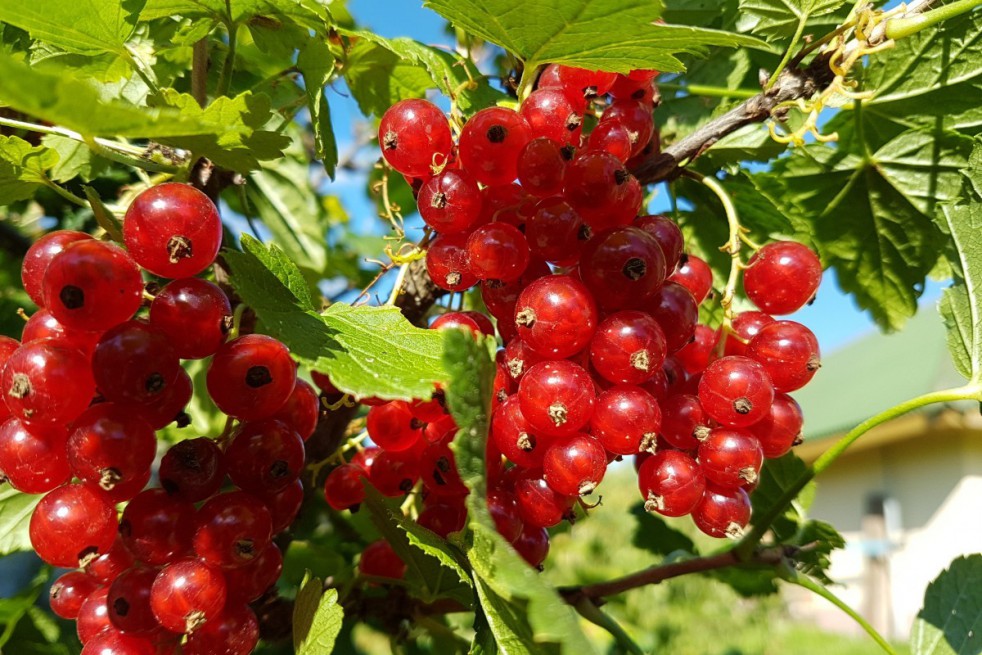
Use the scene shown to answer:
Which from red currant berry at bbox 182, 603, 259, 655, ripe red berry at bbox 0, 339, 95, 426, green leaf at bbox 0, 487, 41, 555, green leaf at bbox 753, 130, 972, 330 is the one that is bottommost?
green leaf at bbox 0, 487, 41, 555

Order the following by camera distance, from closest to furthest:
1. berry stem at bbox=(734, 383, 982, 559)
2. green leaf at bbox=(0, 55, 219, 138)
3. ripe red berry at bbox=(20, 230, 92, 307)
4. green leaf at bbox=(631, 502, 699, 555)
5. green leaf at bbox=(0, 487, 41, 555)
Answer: green leaf at bbox=(0, 55, 219, 138) → ripe red berry at bbox=(20, 230, 92, 307) → berry stem at bbox=(734, 383, 982, 559) → green leaf at bbox=(0, 487, 41, 555) → green leaf at bbox=(631, 502, 699, 555)

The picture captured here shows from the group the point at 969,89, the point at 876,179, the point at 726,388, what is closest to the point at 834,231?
the point at 876,179

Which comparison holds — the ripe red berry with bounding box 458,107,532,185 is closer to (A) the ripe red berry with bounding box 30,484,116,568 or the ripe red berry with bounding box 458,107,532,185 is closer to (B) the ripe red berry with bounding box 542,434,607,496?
(B) the ripe red berry with bounding box 542,434,607,496

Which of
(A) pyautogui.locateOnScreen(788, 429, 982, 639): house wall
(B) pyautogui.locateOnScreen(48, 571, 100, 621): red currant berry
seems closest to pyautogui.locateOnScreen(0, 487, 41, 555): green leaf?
(B) pyautogui.locateOnScreen(48, 571, 100, 621): red currant berry

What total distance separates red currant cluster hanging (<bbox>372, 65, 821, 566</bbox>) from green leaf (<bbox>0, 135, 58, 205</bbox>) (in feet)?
1.10

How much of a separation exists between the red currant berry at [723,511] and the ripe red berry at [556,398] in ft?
0.58

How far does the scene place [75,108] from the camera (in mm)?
486

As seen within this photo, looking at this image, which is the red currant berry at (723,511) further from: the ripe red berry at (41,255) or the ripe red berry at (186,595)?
the ripe red berry at (41,255)

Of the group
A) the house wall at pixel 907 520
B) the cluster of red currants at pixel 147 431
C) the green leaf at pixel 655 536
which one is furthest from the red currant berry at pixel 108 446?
the house wall at pixel 907 520

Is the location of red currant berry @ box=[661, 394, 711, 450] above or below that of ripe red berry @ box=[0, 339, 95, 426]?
above

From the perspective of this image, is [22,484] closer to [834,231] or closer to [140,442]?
[140,442]

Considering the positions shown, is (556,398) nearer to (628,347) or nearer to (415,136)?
(628,347)

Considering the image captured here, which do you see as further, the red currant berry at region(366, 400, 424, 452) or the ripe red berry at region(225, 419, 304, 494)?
the red currant berry at region(366, 400, 424, 452)

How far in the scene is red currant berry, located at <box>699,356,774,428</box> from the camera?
2.34 feet
